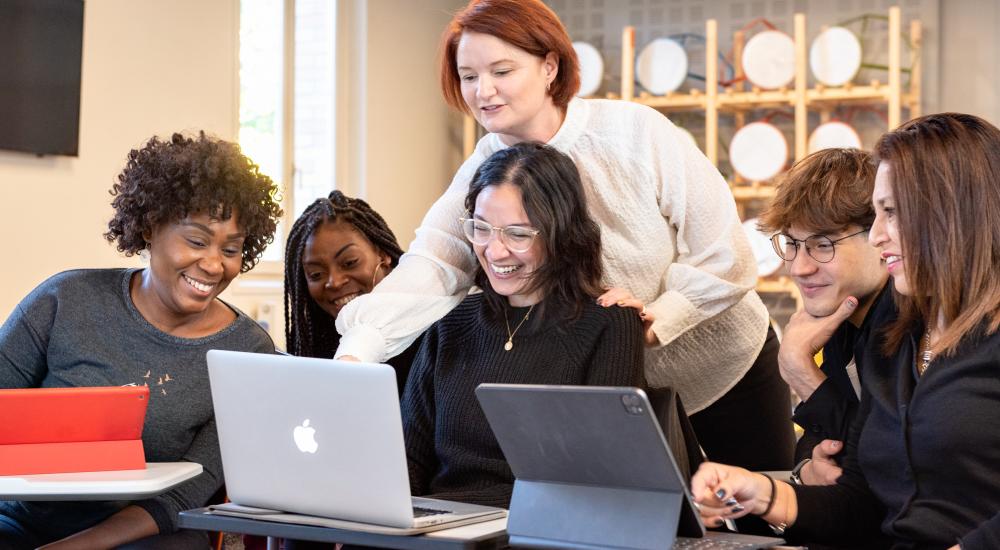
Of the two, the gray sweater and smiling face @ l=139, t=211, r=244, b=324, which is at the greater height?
smiling face @ l=139, t=211, r=244, b=324

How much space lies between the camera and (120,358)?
89.4 inches

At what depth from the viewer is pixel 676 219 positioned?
2184 millimetres

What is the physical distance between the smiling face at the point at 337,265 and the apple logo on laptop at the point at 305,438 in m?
1.00

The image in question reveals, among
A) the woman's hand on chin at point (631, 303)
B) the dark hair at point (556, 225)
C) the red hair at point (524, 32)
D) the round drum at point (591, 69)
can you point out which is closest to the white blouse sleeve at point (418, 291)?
the dark hair at point (556, 225)

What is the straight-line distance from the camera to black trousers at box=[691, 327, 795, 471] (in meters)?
2.37

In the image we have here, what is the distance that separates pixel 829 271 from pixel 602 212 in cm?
44

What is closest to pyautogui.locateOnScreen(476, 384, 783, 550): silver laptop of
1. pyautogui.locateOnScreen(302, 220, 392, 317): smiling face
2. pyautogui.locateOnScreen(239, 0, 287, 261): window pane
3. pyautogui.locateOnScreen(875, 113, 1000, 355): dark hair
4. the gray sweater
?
pyautogui.locateOnScreen(875, 113, 1000, 355): dark hair

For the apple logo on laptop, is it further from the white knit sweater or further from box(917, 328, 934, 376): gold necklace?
box(917, 328, 934, 376): gold necklace

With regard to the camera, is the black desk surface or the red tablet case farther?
the red tablet case

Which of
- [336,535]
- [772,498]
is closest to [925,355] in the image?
[772,498]

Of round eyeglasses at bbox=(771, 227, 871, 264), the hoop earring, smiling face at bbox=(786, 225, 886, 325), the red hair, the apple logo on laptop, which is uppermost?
the red hair

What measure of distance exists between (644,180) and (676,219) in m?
0.10

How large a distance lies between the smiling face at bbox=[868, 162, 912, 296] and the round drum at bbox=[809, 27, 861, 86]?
12.3ft

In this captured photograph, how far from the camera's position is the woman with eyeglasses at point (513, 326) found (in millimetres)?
1960
